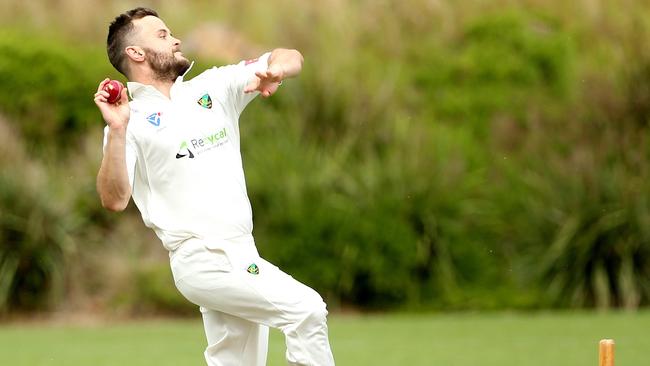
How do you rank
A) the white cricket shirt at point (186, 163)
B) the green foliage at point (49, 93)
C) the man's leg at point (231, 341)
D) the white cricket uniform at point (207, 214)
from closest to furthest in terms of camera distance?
the white cricket uniform at point (207, 214) < the white cricket shirt at point (186, 163) < the man's leg at point (231, 341) < the green foliage at point (49, 93)

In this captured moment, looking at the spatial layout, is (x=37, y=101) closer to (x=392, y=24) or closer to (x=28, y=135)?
(x=28, y=135)

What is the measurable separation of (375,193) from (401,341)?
334 cm

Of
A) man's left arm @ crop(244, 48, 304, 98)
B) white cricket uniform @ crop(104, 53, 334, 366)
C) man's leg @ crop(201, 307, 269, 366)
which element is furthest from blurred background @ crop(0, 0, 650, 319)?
man's left arm @ crop(244, 48, 304, 98)

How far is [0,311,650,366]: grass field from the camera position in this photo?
10531 mm

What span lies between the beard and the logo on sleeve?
0.84 feet

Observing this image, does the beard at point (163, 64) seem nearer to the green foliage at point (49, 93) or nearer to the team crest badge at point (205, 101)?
the team crest badge at point (205, 101)

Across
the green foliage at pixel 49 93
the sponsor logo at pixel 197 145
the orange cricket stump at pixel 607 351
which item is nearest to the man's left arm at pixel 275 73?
the sponsor logo at pixel 197 145

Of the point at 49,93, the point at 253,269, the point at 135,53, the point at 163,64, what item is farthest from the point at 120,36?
the point at 49,93

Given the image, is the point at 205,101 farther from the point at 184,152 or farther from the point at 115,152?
the point at 115,152

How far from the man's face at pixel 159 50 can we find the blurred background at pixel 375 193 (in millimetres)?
8331

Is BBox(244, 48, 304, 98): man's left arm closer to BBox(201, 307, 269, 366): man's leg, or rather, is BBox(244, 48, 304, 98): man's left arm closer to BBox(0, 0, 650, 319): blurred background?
BBox(201, 307, 269, 366): man's leg

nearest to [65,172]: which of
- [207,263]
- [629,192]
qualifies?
[629,192]

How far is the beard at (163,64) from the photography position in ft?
20.6

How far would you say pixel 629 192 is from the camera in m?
14.2
